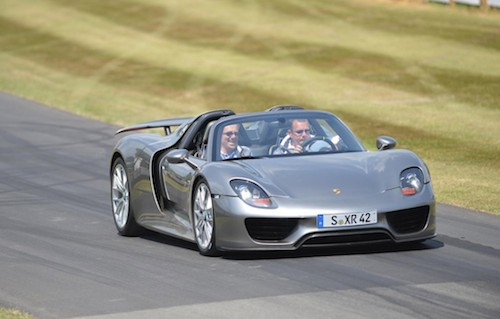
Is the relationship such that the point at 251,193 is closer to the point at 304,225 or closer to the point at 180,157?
the point at 304,225

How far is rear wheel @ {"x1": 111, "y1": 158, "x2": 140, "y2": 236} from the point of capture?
1323 cm

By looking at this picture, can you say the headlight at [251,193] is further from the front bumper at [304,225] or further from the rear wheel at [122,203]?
the rear wheel at [122,203]

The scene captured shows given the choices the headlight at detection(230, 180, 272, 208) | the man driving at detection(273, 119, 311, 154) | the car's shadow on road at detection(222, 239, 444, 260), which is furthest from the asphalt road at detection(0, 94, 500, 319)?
the man driving at detection(273, 119, 311, 154)

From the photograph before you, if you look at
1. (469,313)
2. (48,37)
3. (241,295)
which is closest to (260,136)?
A: (241,295)

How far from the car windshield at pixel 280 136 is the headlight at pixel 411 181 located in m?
1.02

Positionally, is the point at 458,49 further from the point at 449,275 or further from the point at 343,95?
the point at 449,275

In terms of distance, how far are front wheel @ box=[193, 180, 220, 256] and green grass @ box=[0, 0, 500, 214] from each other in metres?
4.14

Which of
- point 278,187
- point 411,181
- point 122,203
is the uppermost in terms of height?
point 411,181

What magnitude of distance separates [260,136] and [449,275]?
2890mm

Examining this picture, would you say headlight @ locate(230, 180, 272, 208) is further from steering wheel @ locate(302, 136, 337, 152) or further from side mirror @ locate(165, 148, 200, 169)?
steering wheel @ locate(302, 136, 337, 152)

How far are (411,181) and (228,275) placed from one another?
6.03ft

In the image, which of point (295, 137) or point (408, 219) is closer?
point (408, 219)

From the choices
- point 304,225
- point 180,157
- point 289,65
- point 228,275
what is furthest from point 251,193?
point 289,65

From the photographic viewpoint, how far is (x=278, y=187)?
10797 millimetres
